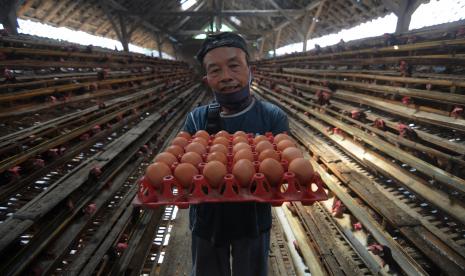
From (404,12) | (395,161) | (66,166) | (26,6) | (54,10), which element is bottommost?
(395,161)

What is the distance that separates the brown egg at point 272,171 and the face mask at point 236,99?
0.64 m

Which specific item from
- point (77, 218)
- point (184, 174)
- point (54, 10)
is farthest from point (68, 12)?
point (184, 174)

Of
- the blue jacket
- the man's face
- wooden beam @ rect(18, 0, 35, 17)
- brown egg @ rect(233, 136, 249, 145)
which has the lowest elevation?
the blue jacket

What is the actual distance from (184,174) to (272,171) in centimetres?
53

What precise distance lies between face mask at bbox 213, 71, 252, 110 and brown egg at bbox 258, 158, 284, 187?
64cm

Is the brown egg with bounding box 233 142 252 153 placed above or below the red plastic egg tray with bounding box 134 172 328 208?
above

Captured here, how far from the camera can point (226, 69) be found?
1.98 meters

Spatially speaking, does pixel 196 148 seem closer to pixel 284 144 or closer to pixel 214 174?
pixel 214 174

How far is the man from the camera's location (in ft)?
5.94

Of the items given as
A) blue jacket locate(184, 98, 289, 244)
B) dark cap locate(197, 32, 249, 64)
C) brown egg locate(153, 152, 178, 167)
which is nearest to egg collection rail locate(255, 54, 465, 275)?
blue jacket locate(184, 98, 289, 244)

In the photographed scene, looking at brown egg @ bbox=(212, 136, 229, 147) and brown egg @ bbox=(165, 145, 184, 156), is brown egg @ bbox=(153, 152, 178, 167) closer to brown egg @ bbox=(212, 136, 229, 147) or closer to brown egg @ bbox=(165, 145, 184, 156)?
brown egg @ bbox=(165, 145, 184, 156)

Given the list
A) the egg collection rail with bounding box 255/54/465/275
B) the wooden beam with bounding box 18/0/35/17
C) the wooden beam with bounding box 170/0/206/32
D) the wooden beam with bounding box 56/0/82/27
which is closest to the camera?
the egg collection rail with bounding box 255/54/465/275

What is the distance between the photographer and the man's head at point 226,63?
1977 millimetres

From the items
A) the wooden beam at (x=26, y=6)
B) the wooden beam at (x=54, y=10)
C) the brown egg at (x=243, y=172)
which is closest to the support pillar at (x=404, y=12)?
the brown egg at (x=243, y=172)
